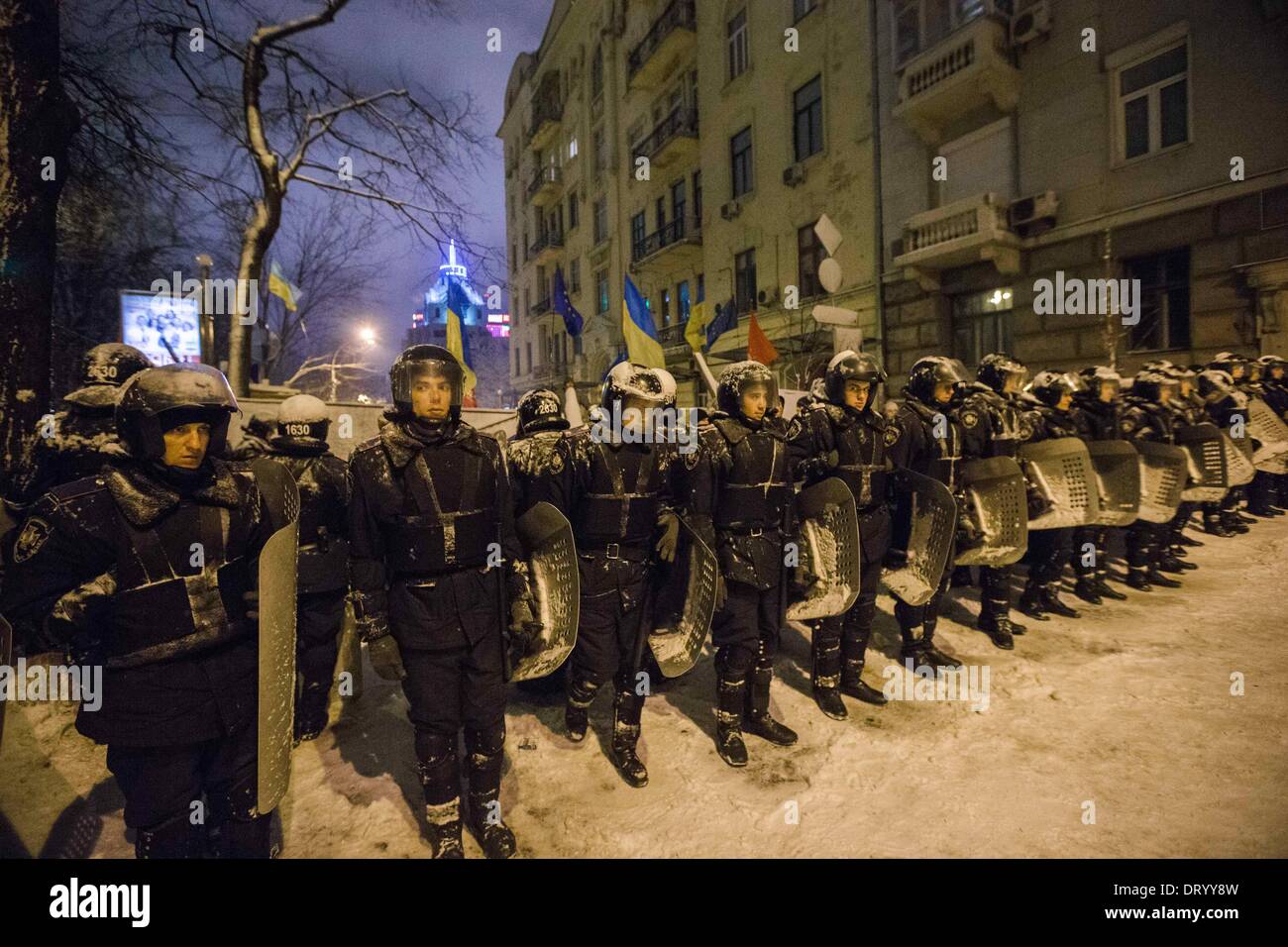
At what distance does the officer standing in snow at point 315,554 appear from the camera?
3.81 meters

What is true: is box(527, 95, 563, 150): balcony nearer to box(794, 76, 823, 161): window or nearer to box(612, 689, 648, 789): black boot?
box(794, 76, 823, 161): window

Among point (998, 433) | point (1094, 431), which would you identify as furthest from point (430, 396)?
point (1094, 431)

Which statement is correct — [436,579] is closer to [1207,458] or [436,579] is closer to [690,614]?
[690,614]

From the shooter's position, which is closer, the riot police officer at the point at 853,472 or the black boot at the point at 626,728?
the black boot at the point at 626,728

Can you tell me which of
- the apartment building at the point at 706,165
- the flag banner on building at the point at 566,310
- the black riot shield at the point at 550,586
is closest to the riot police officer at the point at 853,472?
the black riot shield at the point at 550,586

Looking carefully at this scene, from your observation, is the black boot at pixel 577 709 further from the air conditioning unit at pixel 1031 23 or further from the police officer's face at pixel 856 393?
the air conditioning unit at pixel 1031 23

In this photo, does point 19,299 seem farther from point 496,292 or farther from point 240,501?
point 496,292

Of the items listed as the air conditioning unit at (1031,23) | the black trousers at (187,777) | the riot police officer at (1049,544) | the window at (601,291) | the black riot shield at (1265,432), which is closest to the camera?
the black trousers at (187,777)

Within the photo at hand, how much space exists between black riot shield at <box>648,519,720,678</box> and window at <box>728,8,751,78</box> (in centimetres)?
1962

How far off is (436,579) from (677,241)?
66.4 feet

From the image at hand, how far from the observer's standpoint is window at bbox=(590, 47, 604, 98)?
26.9 meters

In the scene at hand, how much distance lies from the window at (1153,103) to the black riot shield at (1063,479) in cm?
855

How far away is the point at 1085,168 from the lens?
426 inches
